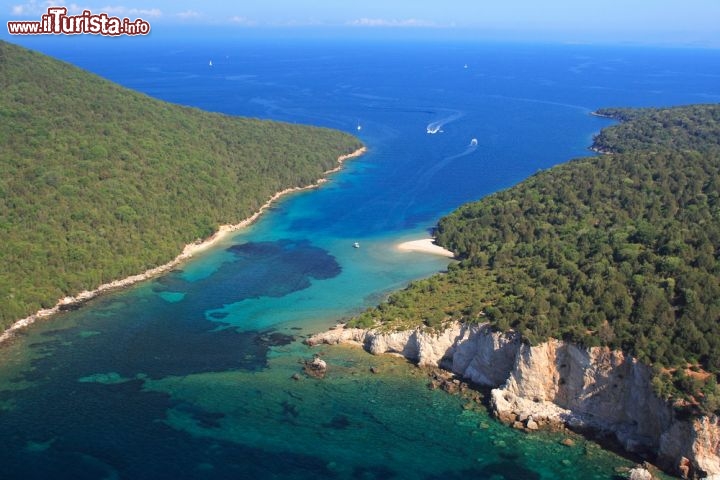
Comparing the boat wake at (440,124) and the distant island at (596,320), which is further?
the boat wake at (440,124)

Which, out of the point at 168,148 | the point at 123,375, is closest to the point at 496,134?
the point at 168,148

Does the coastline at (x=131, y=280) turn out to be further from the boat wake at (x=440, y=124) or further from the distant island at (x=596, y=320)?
the boat wake at (x=440, y=124)

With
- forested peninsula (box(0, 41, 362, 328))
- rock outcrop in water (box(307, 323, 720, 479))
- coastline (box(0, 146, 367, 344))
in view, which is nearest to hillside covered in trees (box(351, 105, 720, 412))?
rock outcrop in water (box(307, 323, 720, 479))

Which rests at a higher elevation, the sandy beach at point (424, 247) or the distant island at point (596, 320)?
the distant island at point (596, 320)

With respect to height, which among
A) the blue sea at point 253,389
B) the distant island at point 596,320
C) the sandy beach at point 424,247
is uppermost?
the distant island at point 596,320

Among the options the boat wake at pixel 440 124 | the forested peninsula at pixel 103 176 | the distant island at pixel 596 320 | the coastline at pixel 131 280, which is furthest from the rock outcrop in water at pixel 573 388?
the boat wake at pixel 440 124

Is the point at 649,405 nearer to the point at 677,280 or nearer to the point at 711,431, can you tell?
the point at 711,431

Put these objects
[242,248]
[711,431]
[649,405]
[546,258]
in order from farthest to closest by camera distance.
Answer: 1. [242,248]
2. [546,258]
3. [649,405]
4. [711,431]

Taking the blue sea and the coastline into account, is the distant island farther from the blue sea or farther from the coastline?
the coastline
